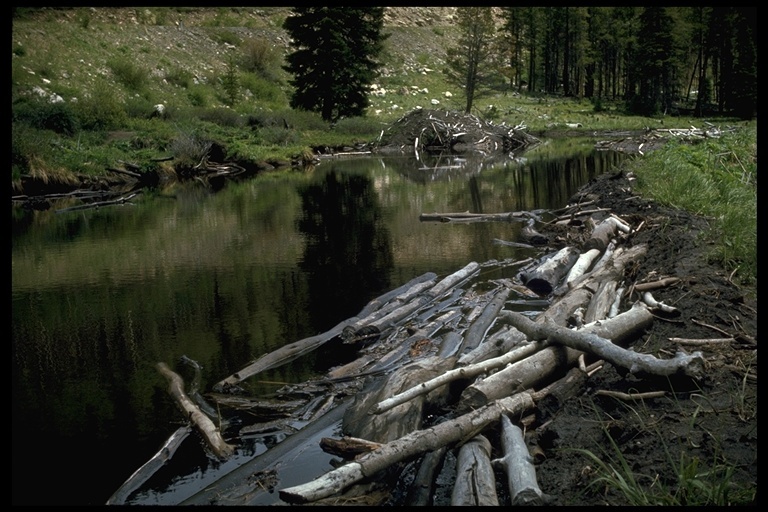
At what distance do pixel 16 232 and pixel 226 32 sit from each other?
170ft

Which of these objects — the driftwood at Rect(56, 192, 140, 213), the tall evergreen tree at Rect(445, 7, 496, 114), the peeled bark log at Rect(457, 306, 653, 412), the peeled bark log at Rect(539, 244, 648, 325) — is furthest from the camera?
the tall evergreen tree at Rect(445, 7, 496, 114)

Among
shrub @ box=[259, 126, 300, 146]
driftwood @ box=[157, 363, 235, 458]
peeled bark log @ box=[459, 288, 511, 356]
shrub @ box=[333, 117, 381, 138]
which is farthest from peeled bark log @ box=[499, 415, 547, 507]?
shrub @ box=[333, 117, 381, 138]

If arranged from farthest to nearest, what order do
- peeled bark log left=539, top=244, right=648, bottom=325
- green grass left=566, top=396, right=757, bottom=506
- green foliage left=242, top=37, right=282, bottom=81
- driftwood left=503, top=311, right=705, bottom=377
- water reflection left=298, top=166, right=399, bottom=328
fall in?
green foliage left=242, top=37, right=282, bottom=81 → water reflection left=298, top=166, right=399, bottom=328 → peeled bark log left=539, top=244, right=648, bottom=325 → driftwood left=503, top=311, right=705, bottom=377 → green grass left=566, top=396, right=757, bottom=506

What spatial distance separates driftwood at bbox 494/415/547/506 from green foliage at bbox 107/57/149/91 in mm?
47578

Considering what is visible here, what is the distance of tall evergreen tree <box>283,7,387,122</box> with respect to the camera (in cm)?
4741

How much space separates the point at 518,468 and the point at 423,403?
61.5 inches

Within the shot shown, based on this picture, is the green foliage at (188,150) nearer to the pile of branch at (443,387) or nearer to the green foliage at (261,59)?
the pile of branch at (443,387)

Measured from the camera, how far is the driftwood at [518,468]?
4.62 m

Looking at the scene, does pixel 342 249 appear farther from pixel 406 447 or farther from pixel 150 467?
pixel 406 447

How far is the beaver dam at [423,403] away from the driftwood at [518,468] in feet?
0.04

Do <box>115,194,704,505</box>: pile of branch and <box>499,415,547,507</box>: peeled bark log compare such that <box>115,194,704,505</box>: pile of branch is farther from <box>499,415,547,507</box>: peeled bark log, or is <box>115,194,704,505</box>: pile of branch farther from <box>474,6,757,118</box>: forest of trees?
<box>474,6,757,118</box>: forest of trees

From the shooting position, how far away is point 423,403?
640cm

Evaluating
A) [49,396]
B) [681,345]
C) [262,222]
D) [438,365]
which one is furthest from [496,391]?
[262,222]

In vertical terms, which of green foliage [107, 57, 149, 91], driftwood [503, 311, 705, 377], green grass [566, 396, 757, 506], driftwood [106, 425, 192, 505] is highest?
green foliage [107, 57, 149, 91]
